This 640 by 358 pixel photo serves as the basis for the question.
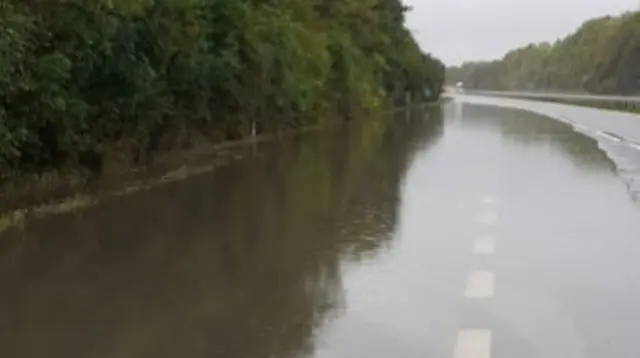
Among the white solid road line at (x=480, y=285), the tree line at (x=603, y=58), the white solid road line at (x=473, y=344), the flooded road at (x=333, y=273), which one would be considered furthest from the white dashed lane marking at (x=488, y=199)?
the tree line at (x=603, y=58)

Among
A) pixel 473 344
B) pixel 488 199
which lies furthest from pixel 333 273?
pixel 488 199

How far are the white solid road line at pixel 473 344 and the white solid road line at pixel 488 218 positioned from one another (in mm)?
6734

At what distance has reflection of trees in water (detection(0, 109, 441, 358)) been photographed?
8219 millimetres

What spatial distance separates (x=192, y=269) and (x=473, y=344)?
164 inches

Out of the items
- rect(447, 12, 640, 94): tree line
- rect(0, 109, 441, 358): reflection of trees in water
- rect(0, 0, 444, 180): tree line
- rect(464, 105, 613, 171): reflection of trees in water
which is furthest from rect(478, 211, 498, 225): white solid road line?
rect(447, 12, 640, 94): tree line

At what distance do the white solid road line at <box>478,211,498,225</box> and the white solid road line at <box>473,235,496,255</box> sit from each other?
4.70ft

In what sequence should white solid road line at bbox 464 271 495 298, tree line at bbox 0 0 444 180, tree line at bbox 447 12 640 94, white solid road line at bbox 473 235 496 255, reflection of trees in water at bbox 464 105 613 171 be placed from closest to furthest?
white solid road line at bbox 464 271 495 298 < white solid road line at bbox 473 235 496 255 < tree line at bbox 0 0 444 180 < reflection of trees in water at bbox 464 105 613 171 < tree line at bbox 447 12 640 94

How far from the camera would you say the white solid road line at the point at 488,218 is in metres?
14.9

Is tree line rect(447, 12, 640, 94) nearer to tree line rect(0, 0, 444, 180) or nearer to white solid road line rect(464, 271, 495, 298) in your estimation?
tree line rect(0, 0, 444, 180)

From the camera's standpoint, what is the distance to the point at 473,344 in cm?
778

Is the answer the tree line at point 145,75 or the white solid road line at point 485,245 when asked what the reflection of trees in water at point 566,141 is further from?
the white solid road line at point 485,245

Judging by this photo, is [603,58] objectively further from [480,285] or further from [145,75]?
[480,285]

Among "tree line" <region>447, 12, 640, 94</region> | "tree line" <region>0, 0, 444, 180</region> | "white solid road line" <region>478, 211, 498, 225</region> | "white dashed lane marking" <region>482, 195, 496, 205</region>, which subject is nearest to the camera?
"white solid road line" <region>478, 211, 498, 225</region>

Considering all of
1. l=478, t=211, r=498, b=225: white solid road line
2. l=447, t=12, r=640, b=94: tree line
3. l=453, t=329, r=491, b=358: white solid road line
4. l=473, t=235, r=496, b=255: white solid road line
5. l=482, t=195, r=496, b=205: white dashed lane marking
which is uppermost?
l=453, t=329, r=491, b=358: white solid road line
